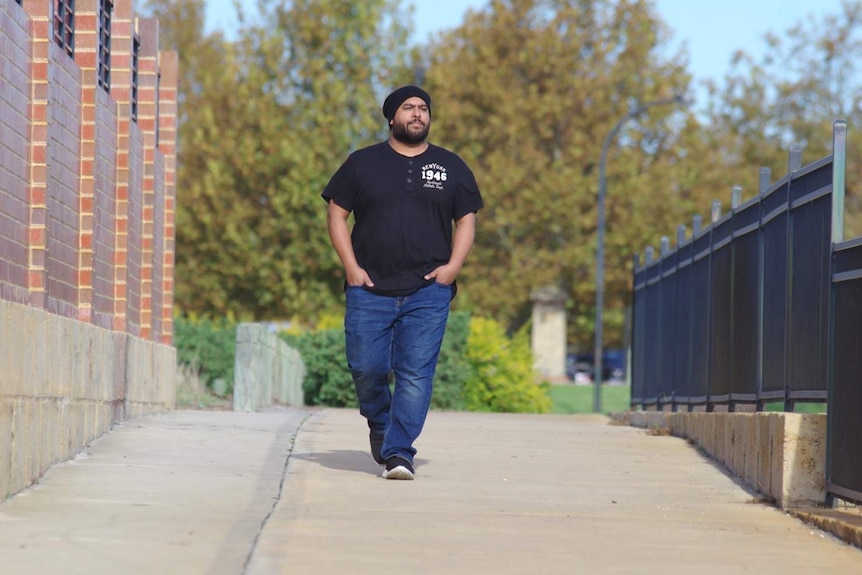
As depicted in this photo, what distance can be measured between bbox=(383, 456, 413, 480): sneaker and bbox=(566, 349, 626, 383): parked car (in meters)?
72.3

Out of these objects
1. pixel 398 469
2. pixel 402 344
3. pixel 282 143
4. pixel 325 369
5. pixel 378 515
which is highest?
pixel 282 143

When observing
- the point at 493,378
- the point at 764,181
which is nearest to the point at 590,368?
the point at 493,378

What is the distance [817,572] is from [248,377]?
398 inches

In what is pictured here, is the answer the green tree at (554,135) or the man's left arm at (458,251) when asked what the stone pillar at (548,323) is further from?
the man's left arm at (458,251)

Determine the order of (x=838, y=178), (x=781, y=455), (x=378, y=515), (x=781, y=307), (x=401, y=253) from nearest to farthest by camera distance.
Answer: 1. (x=378, y=515)
2. (x=838, y=178)
3. (x=781, y=455)
4. (x=401, y=253)
5. (x=781, y=307)

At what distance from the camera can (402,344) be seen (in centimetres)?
871

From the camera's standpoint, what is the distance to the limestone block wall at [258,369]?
1584 centimetres

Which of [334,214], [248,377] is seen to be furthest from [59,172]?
[248,377]

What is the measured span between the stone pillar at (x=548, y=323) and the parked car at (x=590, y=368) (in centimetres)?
2797

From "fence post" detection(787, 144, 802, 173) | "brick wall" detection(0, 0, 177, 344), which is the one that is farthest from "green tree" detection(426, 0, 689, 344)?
"fence post" detection(787, 144, 802, 173)

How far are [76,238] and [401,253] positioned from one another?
3.39 meters

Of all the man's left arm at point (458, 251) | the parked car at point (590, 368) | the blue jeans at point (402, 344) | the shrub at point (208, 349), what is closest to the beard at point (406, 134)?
the man's left arm at point (458, 251)

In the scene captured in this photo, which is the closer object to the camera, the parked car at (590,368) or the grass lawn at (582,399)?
the grass lawn at (582,399)

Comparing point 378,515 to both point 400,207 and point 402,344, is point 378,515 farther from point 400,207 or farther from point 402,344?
point 400,207
